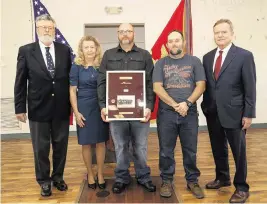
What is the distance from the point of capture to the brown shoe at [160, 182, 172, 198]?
256 cm

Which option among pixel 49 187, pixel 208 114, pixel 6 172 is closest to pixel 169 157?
pixel 208 114

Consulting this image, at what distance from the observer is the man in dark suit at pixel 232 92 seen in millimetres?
2318

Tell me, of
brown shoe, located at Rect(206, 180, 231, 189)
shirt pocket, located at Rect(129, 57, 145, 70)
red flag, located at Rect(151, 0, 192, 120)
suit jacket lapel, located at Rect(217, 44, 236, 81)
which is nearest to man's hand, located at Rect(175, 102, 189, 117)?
suit jacket lapel, located at Rect(217, 44, 236, 81)

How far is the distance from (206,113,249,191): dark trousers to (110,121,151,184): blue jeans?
665 mm

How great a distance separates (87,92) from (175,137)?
960 millimetres

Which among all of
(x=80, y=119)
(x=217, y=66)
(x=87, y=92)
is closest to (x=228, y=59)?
(x=217, y=66)

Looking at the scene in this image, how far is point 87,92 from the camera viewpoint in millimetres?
2613

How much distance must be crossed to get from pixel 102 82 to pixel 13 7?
143 inches

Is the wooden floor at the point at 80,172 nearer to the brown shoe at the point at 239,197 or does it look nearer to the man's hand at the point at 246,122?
the brown shoe at the point at 239,197

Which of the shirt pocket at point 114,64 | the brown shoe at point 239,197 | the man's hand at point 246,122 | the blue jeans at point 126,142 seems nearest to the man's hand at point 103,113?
the blue jeans at point 126,142

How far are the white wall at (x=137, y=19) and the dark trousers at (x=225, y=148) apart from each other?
119 inches

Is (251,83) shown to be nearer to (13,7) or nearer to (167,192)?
(167,192)

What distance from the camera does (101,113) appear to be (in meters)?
2.57

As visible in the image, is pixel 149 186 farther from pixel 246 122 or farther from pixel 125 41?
pixel 125 41
